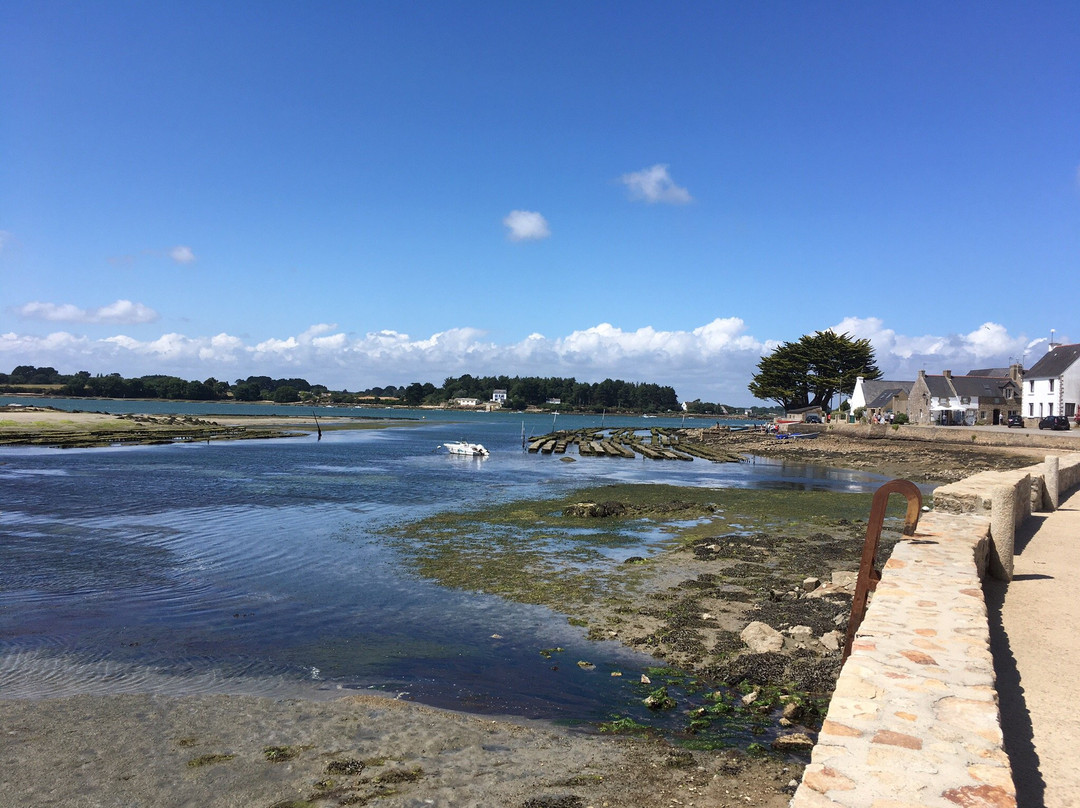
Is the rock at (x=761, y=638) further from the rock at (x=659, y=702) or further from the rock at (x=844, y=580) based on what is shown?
the rock at (x=844, y=580)

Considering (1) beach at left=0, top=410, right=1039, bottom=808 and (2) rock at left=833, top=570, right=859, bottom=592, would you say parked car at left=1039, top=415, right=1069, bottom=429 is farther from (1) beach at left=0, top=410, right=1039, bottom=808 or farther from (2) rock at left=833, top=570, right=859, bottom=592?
(1) beach at left=0, top=410, right=1039, bottom=808

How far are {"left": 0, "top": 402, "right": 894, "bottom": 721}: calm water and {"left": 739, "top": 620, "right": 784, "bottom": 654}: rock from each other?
2.02 metres

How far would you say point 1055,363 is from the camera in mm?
66750

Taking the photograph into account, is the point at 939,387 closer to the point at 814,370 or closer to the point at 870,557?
the point at 814,370

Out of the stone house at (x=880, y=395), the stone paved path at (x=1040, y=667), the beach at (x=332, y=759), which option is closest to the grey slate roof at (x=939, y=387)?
the stone house at (x=880, y=395)

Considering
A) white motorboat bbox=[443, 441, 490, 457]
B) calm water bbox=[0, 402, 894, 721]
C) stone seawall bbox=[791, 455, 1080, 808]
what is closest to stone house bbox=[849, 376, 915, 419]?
white motorboat bbox=[443, 441, 490, 457]

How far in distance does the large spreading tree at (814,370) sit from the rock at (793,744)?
104 m

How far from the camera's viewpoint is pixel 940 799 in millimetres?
3988

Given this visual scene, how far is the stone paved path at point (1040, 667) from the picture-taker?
17.1 ft

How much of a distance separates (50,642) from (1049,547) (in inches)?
722

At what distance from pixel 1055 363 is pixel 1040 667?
248ft

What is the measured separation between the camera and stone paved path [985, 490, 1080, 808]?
5.23 meters

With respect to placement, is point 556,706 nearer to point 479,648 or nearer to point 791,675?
point 479,648

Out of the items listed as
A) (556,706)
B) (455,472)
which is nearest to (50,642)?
(556,706)
